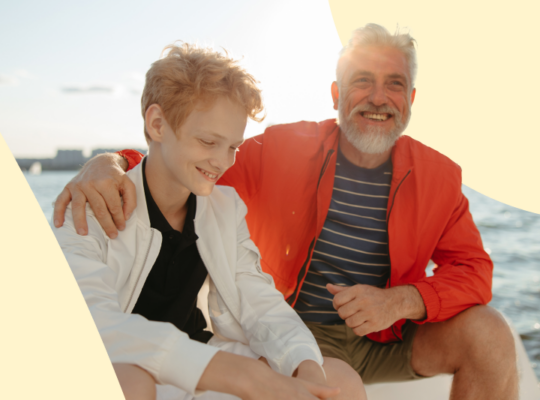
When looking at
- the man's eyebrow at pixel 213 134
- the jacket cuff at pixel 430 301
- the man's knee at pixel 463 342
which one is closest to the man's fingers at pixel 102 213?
the man's eyebrow at pixel 213 134

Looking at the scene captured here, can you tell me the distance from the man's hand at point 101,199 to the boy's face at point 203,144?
16 cm

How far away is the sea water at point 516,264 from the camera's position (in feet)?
11.6

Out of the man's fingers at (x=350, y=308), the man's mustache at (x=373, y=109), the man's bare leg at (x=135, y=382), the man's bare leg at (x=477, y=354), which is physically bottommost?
the man's bare leg at (x=477, y=354)

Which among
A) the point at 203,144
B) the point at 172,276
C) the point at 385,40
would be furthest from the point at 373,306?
the point at 385,40

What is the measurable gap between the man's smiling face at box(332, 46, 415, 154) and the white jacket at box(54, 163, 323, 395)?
0.72m

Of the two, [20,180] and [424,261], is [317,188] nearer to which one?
[424,261]

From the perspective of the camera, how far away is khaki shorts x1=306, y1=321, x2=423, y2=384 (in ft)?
5.45

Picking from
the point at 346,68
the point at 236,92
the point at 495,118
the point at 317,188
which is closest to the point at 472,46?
the point at 495,118

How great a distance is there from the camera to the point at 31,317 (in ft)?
1.80

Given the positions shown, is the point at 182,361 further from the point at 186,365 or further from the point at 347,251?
the point at 347,251

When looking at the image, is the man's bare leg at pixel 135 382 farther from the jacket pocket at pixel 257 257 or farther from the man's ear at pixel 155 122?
the man's ear at pixel 155 122

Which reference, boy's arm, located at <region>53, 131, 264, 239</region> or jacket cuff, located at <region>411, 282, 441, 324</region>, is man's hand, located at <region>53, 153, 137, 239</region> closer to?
boy's arm, located at <region>53, 131, 264, 239</region>

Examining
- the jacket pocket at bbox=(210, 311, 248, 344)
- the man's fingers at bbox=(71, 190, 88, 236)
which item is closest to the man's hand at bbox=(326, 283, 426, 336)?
the jacket pocket at bbox=(210, 311, 248, 344)

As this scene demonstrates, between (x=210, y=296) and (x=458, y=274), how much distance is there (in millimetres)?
936
